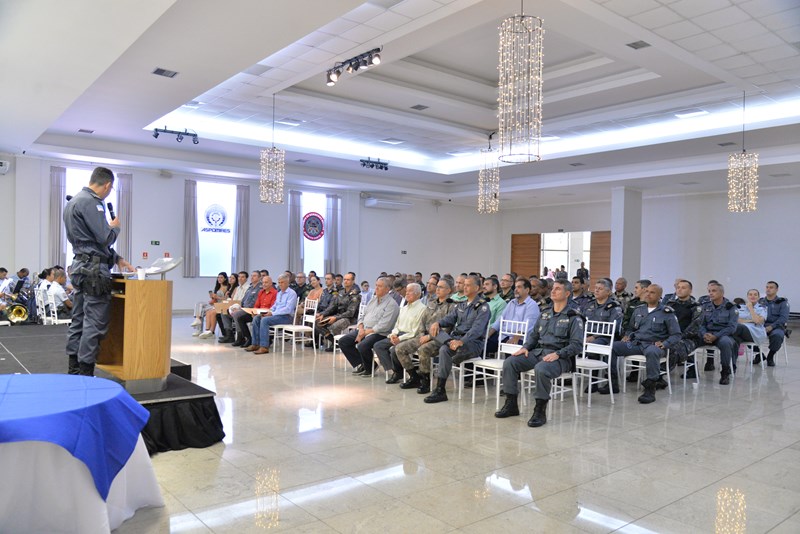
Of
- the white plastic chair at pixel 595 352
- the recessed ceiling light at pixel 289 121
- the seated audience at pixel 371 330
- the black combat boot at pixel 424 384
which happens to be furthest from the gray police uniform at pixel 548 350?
the recessed ceiling light at pixel 289 121

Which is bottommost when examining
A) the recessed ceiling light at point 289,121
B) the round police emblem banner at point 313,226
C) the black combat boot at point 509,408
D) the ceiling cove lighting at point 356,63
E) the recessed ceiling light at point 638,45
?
the black combat boot at point 509,408

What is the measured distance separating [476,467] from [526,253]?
1637cm

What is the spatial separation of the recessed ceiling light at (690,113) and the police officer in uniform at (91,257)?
891 cm

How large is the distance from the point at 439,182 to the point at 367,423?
1228 centimetres

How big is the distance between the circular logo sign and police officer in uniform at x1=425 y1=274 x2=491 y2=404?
9.73 metres

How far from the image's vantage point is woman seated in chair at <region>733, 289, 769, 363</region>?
24.5ft

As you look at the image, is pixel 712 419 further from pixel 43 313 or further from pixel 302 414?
pixel 43 313

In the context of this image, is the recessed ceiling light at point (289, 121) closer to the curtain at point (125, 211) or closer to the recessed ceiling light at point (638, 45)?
the curtain at point (125, 211)

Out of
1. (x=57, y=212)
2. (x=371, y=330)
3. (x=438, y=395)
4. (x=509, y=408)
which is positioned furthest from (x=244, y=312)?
(x=57, y=212)

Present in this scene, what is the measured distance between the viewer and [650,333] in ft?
20.7

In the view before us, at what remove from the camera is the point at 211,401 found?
424 centimetres

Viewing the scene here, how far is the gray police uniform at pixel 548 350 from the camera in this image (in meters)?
4.96

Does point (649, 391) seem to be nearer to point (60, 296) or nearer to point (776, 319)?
point (776, 319)

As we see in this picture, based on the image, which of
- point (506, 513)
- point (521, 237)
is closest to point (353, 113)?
point (506, 513)
